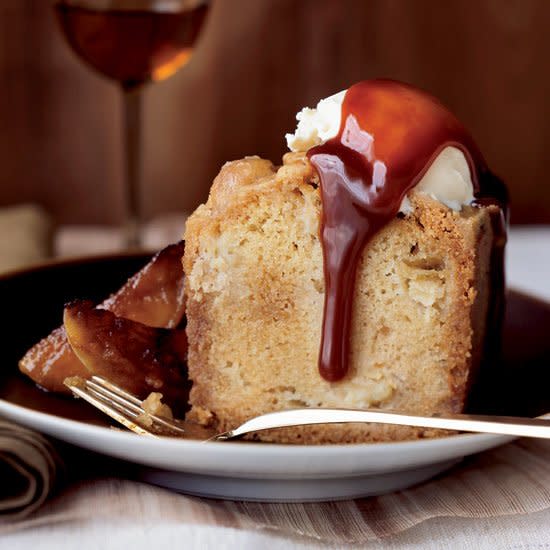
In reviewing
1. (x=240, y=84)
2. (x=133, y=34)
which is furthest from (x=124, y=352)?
(x=240, y=84)

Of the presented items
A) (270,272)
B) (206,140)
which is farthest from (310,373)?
(206,140)

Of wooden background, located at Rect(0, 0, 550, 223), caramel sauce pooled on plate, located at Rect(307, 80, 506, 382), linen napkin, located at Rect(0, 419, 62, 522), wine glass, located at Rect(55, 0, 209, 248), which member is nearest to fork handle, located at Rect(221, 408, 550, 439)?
caramel sauce pooled on plate, located at Rect(307, 80, 506, 382)

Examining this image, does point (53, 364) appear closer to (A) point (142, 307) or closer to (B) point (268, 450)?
(A) point (142, 307)

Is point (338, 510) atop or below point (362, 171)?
below

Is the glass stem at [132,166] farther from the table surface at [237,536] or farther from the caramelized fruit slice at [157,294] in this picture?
the table surface at [237,536]

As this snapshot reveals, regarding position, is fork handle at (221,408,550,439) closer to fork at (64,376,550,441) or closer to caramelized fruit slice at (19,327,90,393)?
fork at (64,376,550,441)
